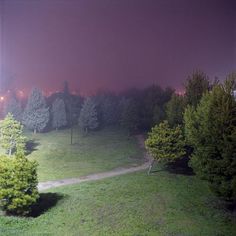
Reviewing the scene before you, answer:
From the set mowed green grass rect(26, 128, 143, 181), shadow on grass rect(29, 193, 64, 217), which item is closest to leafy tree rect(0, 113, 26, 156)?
mowed green grass rect(26, 128, 143, 181)

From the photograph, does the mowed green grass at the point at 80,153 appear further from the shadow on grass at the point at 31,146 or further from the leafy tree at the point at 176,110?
the leafy tree at the point at 176,110

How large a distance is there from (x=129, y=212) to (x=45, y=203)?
A: 6.33 meters

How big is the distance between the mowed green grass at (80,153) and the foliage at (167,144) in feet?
19.9

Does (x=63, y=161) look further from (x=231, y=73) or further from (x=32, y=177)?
(x=231, y=73)

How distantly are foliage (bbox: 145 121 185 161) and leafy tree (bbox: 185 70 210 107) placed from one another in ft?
13.3

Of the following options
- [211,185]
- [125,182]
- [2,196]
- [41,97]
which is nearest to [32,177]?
[2,196]

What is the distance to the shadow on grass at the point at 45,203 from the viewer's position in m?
20.6

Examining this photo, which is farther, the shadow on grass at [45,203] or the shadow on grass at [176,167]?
the shadow on grass at [176,167]

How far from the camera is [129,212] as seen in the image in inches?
813

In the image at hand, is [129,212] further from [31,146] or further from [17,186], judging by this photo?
[31,146]

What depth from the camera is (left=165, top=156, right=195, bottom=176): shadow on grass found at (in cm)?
3112

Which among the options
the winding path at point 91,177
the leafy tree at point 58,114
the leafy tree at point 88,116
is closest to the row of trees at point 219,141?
the winding path at point 91,177

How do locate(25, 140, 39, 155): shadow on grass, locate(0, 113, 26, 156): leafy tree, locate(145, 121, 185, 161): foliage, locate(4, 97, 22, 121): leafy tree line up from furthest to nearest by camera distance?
locate(4, 97, 22, 121): leafy tree
locate(25, 140, 39, 155): shadow on grass
locate(0, 113, 26, 156): leafy tree
locate(145, 121, 185, 161): foliage

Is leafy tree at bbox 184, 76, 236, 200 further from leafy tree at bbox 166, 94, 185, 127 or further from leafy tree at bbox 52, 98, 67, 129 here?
leafy tree at bbox 52, 98, 67, 129
